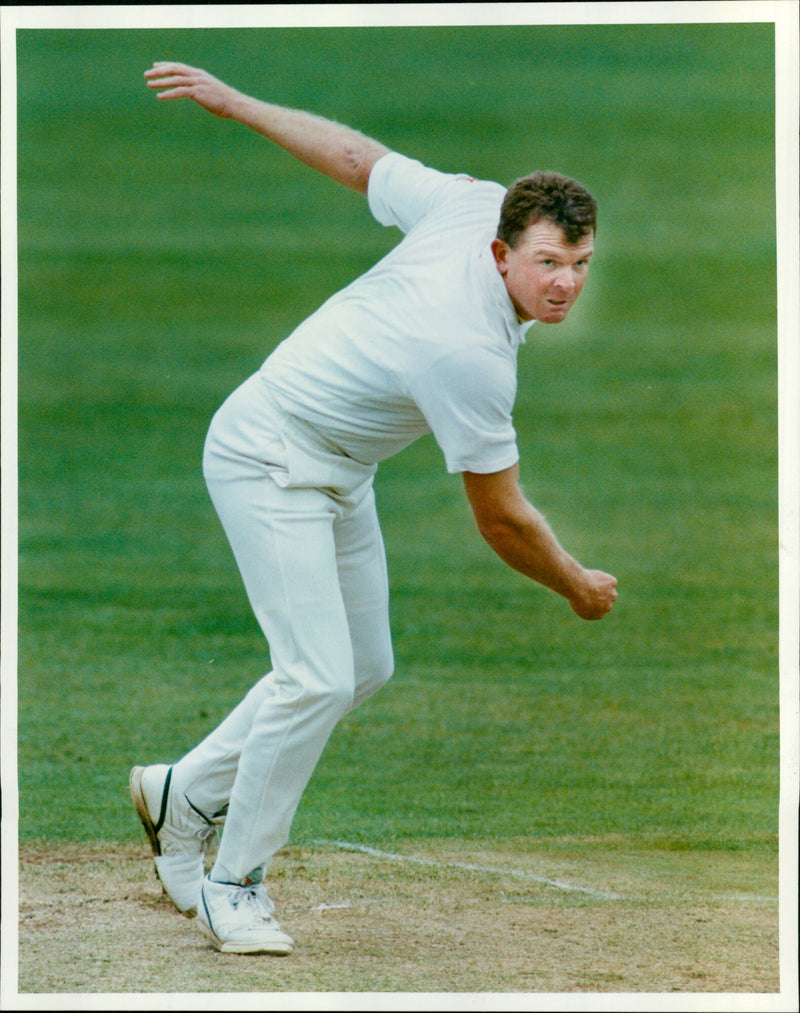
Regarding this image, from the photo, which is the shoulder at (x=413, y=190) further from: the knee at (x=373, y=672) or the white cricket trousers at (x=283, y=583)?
the knee at (x=373, y=672)

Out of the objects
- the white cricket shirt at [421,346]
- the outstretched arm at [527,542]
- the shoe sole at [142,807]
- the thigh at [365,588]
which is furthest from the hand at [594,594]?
the shoe sole at [142,807]

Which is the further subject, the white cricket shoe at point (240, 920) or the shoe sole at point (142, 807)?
the shoe sole at point (142, 807)

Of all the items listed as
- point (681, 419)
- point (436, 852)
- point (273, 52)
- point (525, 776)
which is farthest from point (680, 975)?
point (681, 419)

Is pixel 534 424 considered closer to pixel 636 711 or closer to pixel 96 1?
pixel 636 711

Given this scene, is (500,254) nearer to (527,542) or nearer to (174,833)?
(527,542)

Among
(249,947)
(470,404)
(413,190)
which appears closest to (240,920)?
(249,947)

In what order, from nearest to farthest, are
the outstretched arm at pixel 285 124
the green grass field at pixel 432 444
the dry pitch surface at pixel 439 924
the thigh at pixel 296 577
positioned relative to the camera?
the thigh at pixel 296 577 → the dry pitch surface at pixel 439 924 → the outstretched arm at pixel 285 124 → the green grass field at pixel 432 444
